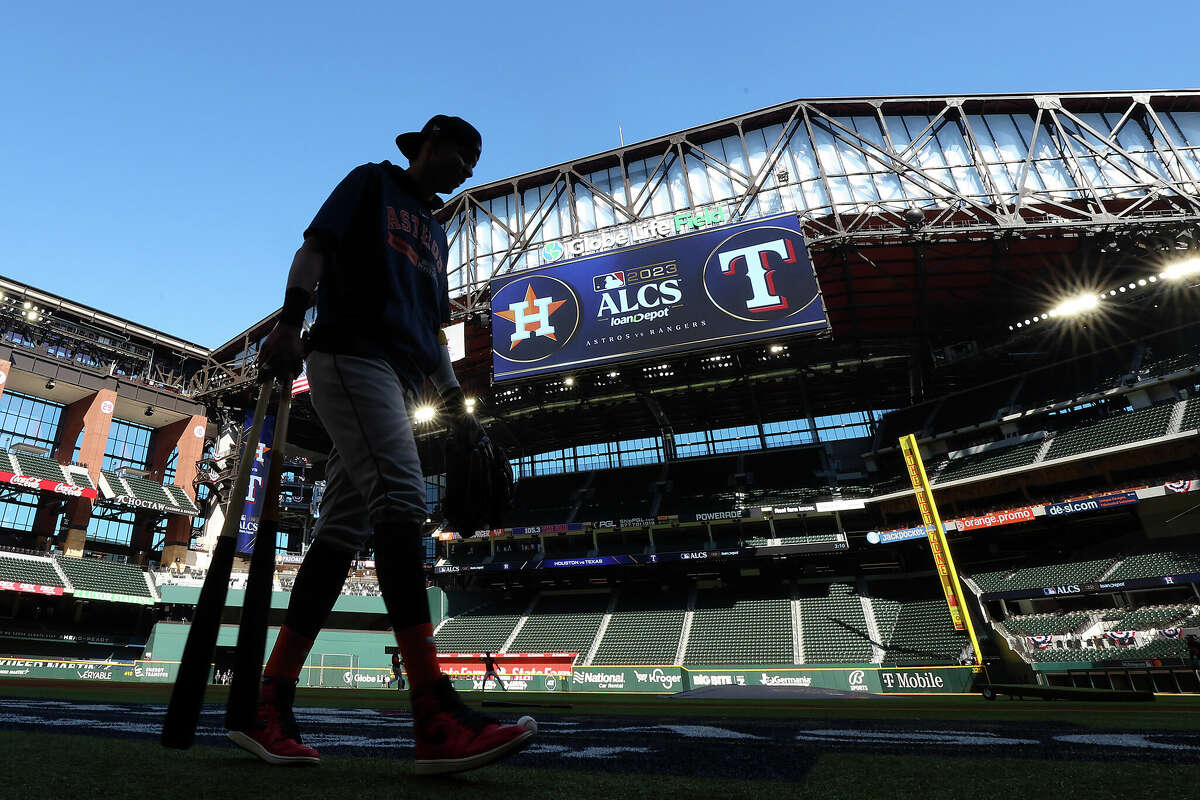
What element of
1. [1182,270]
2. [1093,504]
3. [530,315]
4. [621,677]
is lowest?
[621,677]

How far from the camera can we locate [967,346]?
27.7 m

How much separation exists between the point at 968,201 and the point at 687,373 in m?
11.2

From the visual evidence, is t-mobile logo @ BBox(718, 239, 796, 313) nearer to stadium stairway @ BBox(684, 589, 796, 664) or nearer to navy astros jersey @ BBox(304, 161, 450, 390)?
stadium stairway @ BBox(684, 589, 796, 664)

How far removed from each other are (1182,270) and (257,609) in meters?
A: 29.5

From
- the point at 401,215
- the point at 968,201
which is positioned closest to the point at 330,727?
the point at 401,215

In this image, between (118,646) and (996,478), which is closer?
(996,478)

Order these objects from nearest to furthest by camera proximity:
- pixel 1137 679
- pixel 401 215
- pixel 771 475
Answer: pixel 401 215 < pixel 1137 679 < pixel 771 475

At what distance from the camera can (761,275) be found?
1980 centimetres

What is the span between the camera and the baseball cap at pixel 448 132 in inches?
94.5

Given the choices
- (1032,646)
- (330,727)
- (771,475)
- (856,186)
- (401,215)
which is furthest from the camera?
(771,475)

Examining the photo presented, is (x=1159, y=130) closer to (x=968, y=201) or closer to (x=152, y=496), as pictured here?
(x=968, y=201)

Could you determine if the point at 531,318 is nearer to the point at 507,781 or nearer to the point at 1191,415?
the point at 507,781

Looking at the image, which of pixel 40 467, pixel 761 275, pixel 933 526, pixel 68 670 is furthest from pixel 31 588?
pixel 933 526

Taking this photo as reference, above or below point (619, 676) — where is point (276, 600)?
above
